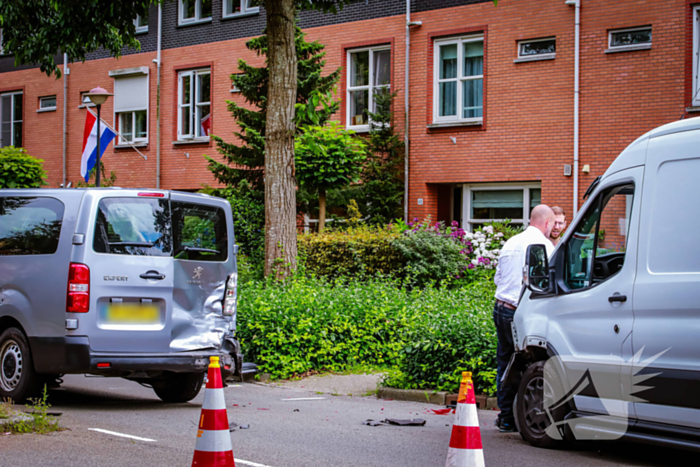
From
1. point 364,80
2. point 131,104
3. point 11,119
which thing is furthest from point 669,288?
point 11,119

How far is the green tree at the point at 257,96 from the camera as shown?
17.5 metres

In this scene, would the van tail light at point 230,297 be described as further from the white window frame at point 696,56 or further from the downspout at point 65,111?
the downspout at point 65,111

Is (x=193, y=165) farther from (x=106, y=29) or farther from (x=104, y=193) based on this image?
(x=104, y=193)

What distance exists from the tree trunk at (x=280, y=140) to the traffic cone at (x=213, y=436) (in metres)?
7.89

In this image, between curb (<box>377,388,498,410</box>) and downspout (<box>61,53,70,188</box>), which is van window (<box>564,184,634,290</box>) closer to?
curb (<box>377,388,498,410</box>)

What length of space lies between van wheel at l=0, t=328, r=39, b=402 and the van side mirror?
462 cm

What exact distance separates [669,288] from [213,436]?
289cm

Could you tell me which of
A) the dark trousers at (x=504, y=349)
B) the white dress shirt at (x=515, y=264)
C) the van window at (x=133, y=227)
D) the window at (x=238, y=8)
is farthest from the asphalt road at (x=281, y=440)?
the window at (x=238, y=8)

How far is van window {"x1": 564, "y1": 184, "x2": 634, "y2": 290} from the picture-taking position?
5512 mm

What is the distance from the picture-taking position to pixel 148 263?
24.7 ft

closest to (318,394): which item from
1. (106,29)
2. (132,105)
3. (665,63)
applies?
(106,29)

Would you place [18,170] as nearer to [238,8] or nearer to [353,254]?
[238,8]

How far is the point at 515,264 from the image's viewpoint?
7004 mm

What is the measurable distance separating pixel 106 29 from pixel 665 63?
11.2m
